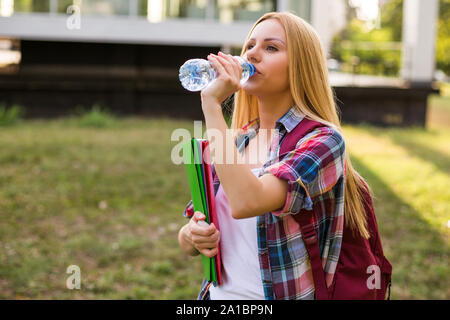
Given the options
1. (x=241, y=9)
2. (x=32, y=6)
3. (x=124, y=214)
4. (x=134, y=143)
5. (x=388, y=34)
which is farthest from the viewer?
(x=388, y=34)

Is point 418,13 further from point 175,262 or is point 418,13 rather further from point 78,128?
point 175,262

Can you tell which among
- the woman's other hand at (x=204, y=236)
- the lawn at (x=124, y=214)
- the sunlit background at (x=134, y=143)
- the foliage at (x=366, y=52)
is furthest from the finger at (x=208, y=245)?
the foliage at (x=366, y=52)

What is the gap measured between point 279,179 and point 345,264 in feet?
1.19

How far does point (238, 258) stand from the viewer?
1668mm

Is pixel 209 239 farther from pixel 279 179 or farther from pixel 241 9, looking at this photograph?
pixel 241 9

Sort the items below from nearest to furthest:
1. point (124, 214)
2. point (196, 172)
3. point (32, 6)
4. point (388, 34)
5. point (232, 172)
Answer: point (232, 172)
point (196, 172)
point (124, 214)
point (32, 6)
point (388, 34)

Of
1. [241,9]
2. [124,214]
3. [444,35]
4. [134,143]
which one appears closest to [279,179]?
[124,214]

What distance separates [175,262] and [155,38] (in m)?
9.40

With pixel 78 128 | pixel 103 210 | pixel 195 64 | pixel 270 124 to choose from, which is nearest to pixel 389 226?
pixel 103 210

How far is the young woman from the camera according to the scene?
1.45 m

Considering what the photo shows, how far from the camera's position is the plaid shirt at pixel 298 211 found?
147cm

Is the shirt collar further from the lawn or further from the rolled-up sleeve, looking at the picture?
the lawn

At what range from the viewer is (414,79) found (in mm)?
13539
